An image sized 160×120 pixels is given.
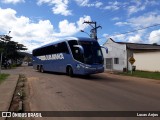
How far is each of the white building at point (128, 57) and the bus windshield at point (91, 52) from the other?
47.1ft

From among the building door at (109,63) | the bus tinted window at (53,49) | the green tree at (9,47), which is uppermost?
the green tree at (9,47)

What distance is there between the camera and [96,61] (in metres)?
24.1

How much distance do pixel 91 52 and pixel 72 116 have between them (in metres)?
15.1

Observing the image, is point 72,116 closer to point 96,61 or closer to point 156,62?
point 96,61

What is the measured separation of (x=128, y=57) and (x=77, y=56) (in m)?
19.9

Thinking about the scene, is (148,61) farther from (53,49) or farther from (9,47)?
(9,47)

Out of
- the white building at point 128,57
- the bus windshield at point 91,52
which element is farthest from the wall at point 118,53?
the bus windshield at point 91,52

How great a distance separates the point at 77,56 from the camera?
81.4 ft

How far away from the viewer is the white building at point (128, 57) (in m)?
37.6

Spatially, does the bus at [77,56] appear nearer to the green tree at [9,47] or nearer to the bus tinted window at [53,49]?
the bus tinted window at [53,49]

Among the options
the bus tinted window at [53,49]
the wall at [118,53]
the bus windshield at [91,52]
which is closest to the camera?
the bus windshield at [91,52]

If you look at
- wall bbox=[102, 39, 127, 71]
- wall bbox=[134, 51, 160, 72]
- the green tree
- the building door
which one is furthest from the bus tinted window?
the green tree

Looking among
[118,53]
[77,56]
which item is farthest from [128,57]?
[77,56]

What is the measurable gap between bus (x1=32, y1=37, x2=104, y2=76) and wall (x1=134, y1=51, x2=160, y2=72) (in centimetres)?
1357
